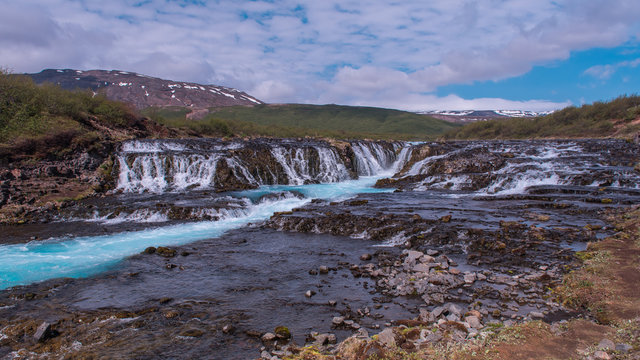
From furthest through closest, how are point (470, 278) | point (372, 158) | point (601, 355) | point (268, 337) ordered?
point (372, 158) → point (470, 278) → point (268, 337) → point (601, 355)

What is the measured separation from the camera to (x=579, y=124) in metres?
55.0

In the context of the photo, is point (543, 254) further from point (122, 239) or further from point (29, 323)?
point (122, 239)

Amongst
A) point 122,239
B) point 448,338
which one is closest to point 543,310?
point 448,338

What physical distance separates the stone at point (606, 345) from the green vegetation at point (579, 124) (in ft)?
175

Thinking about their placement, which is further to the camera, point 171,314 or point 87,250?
point 87,250

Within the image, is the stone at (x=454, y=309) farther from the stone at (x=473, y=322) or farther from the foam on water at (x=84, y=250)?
the foam on water at (x=84, y=250)

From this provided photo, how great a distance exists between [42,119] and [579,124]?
226 feet

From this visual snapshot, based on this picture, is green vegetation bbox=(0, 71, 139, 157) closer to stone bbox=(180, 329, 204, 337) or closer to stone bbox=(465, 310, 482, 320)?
stone bbox=(180, 329, 204, 337)

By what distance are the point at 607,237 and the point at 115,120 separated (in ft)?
128

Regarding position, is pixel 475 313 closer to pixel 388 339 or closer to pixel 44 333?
pixel 388 339

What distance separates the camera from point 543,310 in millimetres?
6426

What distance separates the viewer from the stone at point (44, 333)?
20.1 ft

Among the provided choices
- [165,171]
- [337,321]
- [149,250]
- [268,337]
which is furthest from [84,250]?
[165,171]

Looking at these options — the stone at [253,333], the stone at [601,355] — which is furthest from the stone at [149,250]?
the stone at [601,355]
